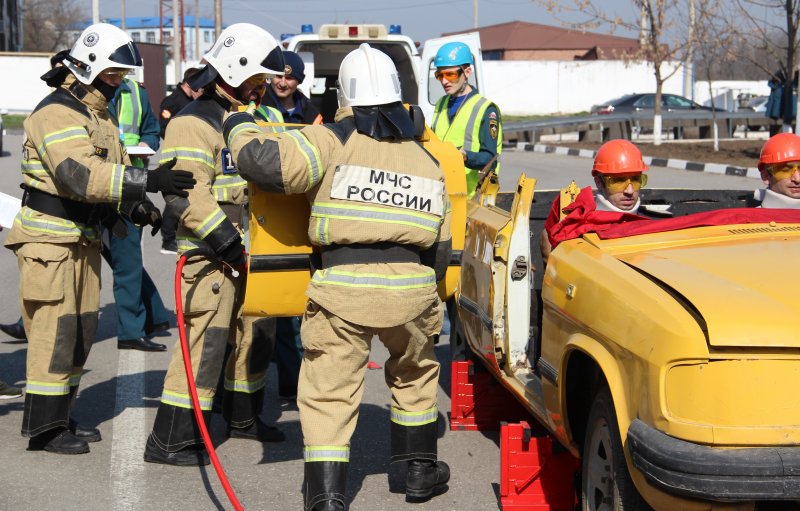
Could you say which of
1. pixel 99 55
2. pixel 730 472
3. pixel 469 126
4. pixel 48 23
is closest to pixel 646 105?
pixel 469 126

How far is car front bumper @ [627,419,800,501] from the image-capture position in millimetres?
3326

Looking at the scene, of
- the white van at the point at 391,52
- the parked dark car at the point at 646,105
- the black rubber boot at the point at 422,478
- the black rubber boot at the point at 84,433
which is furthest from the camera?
the parked dark car at the point at 646,105

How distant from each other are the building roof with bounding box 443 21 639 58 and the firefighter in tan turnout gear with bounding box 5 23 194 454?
2764 inches

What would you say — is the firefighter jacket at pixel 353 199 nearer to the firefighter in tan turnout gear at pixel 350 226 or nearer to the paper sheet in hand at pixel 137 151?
the firefighter in tan turnout gear at pixel 350 226

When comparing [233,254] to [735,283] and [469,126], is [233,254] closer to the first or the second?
[735,283]

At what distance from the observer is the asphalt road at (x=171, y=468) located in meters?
5.05

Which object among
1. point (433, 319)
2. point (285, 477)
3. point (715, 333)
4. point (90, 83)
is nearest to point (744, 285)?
point (715, 333)

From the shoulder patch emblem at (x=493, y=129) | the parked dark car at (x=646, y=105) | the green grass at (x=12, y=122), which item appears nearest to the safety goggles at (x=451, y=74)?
the shoulder patch emblem at (x=493, y=129)

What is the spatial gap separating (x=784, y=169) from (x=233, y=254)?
8.96 ft

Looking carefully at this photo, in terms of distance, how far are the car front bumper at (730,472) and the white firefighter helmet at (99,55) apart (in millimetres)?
3390

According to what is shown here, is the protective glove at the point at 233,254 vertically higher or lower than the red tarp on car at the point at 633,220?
lower

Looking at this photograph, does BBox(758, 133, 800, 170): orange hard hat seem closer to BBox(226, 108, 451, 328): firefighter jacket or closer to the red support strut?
the red support strut

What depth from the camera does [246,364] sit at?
234 inches

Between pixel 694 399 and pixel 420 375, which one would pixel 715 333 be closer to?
pixel 694 399
